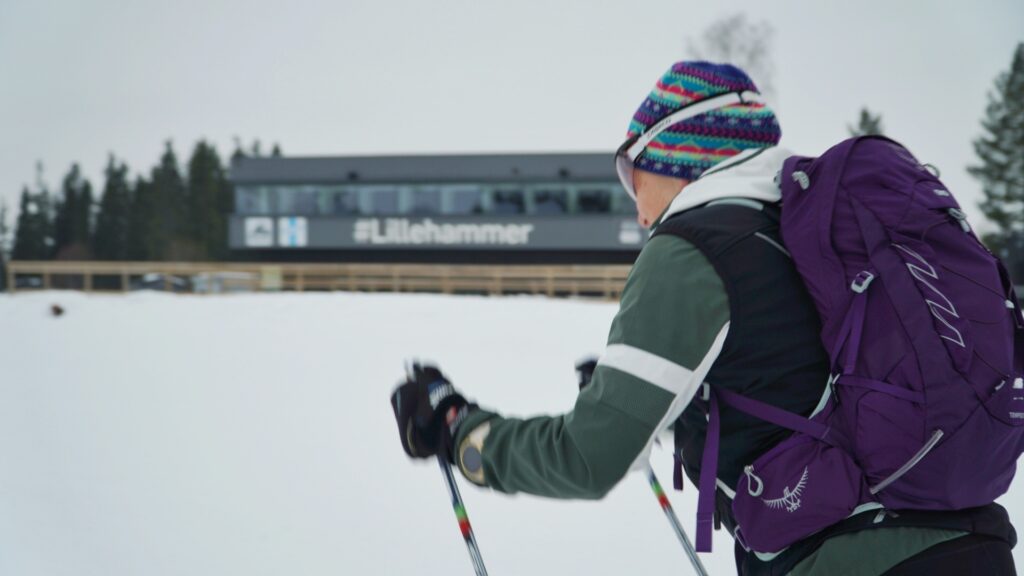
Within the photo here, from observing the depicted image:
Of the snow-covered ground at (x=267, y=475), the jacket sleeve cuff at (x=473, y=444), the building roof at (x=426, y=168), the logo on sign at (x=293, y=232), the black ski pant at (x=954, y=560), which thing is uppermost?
the building roof at (x=426, y=168)

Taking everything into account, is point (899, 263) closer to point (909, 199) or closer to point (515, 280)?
point (909, 199)

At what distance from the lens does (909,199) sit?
4.11ft

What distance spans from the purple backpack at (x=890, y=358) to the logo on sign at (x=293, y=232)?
24041mm

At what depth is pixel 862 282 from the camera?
48.0 inches

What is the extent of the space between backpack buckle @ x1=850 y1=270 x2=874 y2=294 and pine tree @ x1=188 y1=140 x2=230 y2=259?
66376 mm

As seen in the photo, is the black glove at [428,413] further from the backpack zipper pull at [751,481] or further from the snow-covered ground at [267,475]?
the snow-covered ground at [267,475]

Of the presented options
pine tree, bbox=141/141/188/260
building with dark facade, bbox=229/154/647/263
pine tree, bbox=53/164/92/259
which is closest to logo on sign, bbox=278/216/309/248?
building with dark facade, bbox=229/154/647/263

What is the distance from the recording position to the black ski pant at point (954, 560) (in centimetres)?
129

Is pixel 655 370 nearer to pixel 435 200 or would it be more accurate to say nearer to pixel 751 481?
pixel 751 481

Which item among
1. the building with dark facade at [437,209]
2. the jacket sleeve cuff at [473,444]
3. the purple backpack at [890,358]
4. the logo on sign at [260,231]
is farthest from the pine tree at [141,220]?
the purple backpack at [890,358]

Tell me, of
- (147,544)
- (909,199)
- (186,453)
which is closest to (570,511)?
(147,544)

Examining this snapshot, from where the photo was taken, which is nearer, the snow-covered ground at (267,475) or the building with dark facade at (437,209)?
the snow-covered ground at (267,475)

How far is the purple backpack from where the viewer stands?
3.92 feet

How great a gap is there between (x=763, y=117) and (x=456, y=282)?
19058 mm
